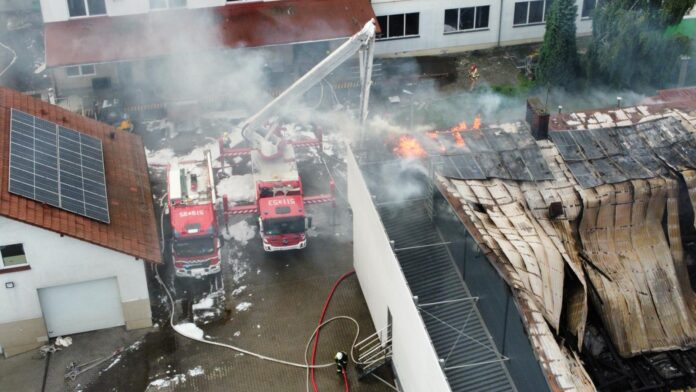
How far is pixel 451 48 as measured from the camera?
42281mm

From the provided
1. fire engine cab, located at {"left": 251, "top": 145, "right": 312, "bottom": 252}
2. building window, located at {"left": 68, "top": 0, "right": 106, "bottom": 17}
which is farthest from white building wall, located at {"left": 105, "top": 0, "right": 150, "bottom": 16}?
fire engine cab, located at {"left": 251, "top": 145, "right": 312, "bottom": 252}

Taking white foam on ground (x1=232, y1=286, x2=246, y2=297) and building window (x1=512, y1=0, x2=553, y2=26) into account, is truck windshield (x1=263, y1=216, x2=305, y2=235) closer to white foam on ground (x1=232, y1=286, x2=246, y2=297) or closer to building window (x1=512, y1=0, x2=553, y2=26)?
white foam on ground (x1=232, y1=286, x2=246, y2=297)

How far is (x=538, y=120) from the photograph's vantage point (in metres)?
22.3

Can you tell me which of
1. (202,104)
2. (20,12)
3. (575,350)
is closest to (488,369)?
(575,350)

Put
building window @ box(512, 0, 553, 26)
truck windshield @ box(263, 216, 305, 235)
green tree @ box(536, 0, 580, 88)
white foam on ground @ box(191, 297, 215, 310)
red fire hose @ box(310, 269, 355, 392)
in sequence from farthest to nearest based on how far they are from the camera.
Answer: building window @ box(512, 0, 553, 26) → green tree @ box(536, 0, 580, 88) → truck windshield @ box(263, 216, 305, 235) → white foam on ground @ box(191, 297, 215, 310) → red fire hose @ box(310, 269, 355, 392)

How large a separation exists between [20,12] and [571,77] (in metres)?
33.4

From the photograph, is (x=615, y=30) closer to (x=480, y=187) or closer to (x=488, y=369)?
(x=480, y=187)

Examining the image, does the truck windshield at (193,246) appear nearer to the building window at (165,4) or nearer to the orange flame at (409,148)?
the orange flame at (409,148)

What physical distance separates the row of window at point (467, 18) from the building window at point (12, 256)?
22.3 meters

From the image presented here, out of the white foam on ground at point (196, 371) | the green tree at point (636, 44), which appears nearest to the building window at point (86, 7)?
the white foam on ground at point (196, 371)

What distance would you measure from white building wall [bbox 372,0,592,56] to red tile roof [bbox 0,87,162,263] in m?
15.8

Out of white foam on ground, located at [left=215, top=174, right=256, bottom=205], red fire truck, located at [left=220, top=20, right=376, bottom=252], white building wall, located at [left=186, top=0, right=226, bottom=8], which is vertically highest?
white building wall, located at [left=186, top=0, right=226, bottom=8]

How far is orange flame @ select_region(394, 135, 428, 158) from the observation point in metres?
24.2


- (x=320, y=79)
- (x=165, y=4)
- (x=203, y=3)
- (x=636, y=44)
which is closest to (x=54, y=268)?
(x=320, y=79)
